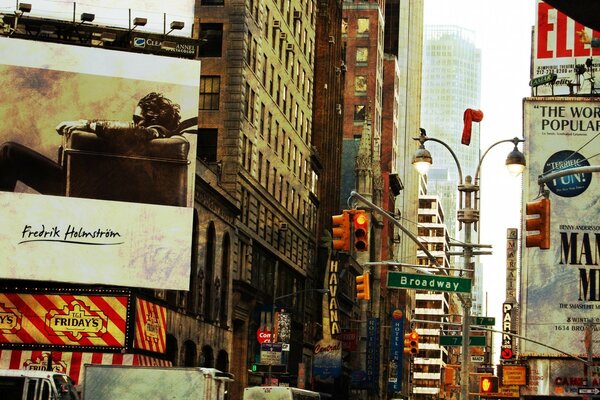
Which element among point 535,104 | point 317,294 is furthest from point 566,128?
point 317,294

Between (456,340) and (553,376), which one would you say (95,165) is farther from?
(553,376)

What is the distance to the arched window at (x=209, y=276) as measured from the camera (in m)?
63.2

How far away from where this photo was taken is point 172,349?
57.1m

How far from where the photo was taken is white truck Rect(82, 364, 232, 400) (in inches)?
1159

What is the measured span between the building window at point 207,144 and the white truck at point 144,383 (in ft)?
127

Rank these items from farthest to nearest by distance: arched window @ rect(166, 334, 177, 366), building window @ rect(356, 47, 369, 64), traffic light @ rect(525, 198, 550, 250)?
building window @ rect(356, 47, 369, 64), arched window @ rect(166, 334, 177, 366), traffic light @ rect(525, 198, 550, 250)

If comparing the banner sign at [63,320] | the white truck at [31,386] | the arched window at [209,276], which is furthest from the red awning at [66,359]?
the white truck at [31,386]

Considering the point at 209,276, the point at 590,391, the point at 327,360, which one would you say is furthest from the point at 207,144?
the point at 327,360

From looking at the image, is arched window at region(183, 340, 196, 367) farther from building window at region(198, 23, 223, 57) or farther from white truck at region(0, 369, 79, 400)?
white truck at region(0, 369, 79, 400)

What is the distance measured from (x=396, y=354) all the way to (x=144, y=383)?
120280 mm

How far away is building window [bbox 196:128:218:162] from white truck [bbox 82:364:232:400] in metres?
38.6

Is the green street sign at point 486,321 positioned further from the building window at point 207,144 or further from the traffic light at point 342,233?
the building window at point 207,144

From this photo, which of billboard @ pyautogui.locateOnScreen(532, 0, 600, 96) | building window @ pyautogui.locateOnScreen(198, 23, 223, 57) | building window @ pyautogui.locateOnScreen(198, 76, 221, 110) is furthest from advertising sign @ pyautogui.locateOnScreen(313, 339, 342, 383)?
billboard @ pyautogui.locateOnScreen(532, 0, 600, 96)

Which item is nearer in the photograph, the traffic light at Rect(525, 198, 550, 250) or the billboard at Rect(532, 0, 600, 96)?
the traffic light at Rect(525, 198, 550, 250)
